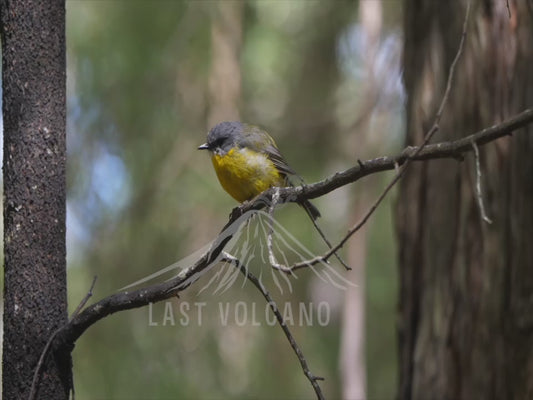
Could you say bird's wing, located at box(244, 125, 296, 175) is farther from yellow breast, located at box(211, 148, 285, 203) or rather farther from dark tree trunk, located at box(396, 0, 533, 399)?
dark tree trunk, located at box(396, 0, 533, 399)

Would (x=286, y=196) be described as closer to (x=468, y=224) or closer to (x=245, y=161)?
(x=468, y=224)

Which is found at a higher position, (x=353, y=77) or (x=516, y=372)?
(x=353, y=77)

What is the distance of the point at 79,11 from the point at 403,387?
485 centimetres

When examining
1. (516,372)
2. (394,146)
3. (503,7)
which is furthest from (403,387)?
(394,146)

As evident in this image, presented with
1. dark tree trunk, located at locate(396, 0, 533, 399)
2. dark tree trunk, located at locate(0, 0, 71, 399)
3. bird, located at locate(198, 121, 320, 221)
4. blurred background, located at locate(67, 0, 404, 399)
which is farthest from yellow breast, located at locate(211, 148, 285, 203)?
dark tree trunk, located at locate(0, 0, 71, 399)

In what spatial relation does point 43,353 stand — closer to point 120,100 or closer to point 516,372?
point 516,372

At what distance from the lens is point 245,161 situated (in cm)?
451

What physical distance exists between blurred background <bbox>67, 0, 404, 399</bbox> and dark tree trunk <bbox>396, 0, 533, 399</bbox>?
2.26 meters

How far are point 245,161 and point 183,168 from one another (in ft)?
7.78

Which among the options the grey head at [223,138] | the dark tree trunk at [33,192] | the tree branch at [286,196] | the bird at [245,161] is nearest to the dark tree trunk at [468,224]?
the bird at [245,161]

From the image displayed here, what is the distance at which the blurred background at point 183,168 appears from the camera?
646cm

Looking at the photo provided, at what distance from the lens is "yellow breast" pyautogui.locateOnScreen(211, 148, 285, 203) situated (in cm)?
446

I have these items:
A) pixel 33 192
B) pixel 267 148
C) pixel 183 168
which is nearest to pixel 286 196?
pixel 33 192

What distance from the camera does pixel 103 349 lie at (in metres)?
6.45
